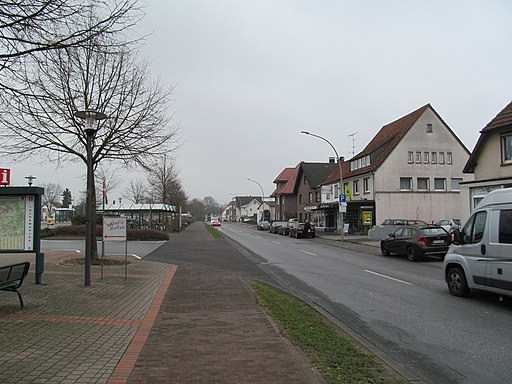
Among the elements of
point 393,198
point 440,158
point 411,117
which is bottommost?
point 393,198

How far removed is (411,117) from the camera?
4269cm

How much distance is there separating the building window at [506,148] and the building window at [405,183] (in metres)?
18.7

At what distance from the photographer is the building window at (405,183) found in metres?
40.5

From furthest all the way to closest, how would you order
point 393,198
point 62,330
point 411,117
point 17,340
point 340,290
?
point 411,117, point 393,198, point 340,290, point 62,330, point 17,340

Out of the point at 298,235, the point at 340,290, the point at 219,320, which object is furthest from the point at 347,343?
the point at 298,235

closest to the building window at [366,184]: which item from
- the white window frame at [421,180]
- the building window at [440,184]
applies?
the white window frame at [421,180]

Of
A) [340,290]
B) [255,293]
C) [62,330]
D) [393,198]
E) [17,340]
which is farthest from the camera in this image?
[393,198]

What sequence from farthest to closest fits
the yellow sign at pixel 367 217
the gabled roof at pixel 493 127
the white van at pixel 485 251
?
the yellow sign at pixel 367 217, the gabled roof at pixel 493 127, the white van at pixel 485 251

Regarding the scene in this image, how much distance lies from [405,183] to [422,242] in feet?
75.5

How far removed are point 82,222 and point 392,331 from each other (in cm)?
3763

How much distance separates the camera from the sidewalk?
462cm

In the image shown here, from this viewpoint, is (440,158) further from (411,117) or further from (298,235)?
(298,235)

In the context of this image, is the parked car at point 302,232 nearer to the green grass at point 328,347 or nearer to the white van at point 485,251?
the white van at point 485,251

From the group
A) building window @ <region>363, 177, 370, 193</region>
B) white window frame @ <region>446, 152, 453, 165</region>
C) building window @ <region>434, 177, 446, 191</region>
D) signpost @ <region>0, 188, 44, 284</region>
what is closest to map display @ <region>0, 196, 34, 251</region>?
signpost @ <region>0, 188, 44, 284</region>
